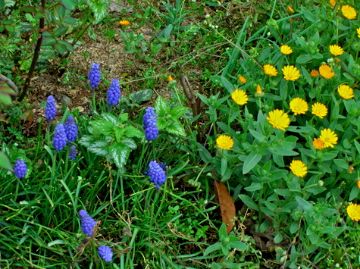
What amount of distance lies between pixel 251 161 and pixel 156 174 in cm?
42

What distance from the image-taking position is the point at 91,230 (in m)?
2.58

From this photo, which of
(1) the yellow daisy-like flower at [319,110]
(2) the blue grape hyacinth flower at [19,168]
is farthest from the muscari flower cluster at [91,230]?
(1) the yellow daisy-like flower at [319,110]

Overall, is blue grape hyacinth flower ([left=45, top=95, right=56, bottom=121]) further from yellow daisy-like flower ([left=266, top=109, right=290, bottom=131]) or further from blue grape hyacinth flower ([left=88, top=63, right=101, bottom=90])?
yellow daisy-like flower ([left=266, top=109, right=290, bottom=131])

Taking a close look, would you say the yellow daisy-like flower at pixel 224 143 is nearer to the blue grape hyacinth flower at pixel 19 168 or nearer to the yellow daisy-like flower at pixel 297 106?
the yellow daisy-like flower at pixel 297 106

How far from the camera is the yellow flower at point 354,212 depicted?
2.94 metres

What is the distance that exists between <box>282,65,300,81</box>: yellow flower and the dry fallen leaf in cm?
59

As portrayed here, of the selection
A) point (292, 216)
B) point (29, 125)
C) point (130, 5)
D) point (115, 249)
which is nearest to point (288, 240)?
point (292, 216)

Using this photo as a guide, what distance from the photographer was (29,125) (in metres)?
3.27

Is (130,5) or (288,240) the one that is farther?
(130,5)

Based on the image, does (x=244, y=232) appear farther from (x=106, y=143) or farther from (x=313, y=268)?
(x=106, y=143)

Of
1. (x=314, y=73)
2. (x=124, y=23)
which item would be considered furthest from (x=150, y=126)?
(x=124, y=23)

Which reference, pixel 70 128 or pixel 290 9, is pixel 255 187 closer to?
pixel 70 128

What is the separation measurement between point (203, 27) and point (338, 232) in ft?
5.20

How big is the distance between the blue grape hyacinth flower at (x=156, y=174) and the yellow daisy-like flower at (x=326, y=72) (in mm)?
935
